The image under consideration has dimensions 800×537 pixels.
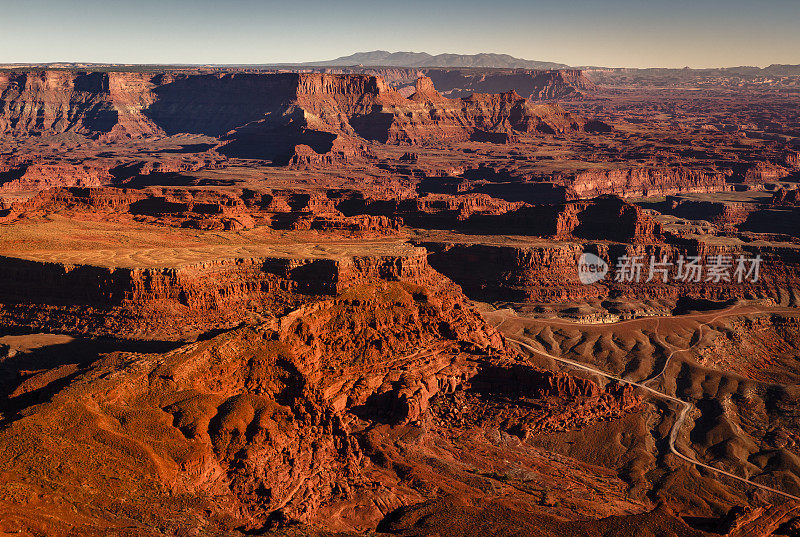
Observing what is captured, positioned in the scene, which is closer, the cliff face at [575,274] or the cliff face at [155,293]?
the cliff face at [155,293]

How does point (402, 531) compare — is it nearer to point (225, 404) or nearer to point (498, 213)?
point (225, 404)

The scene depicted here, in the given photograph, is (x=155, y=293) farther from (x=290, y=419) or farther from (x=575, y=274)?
(x=575, y=274)

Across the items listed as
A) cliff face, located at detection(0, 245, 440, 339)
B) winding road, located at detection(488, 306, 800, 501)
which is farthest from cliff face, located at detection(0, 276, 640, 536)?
cliff face, located at detection(0, 245, 440, 339)

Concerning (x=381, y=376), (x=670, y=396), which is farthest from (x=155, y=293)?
(x=670, y=396)

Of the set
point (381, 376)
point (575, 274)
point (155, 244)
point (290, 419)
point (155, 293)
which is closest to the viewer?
point (290, 419)

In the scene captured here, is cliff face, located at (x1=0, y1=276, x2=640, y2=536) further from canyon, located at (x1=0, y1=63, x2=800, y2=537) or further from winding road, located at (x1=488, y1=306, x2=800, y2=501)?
winding road, located at (x1=488, y1=306, x2=800, y2=501)

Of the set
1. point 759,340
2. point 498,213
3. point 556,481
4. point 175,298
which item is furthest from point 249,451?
point 498,213

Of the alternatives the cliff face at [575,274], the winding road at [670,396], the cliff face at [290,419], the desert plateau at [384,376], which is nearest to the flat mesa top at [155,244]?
the desert plateau at [384,376]

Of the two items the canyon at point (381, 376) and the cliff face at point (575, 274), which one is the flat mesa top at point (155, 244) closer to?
the canyon at point (381, 376)
